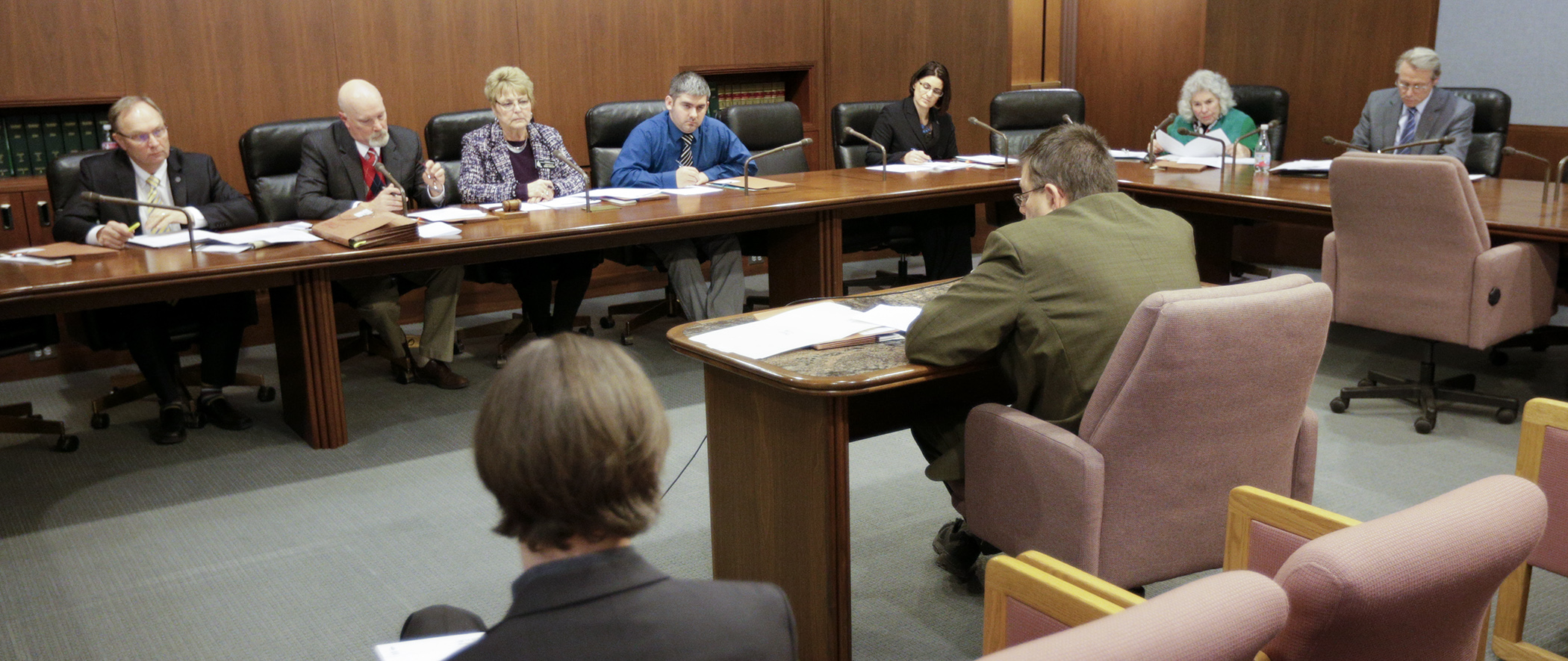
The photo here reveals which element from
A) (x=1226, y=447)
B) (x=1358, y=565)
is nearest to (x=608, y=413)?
(x=1358, y=565)

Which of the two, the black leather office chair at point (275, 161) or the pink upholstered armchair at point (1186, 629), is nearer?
the pink upholstered armchair at point (1186, 629)

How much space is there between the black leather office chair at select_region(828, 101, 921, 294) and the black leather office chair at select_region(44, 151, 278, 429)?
7.92 ft

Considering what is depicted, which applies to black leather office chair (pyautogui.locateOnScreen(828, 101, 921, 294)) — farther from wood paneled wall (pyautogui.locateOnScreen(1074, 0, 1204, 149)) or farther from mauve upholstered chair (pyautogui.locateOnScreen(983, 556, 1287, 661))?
mauve upholstered chair (pyautogui.locateOnScreen(983, 556, 1287, 661))

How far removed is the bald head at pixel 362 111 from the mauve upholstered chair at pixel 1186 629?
369cm

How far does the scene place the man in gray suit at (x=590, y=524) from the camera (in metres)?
0.99

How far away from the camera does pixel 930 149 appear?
5625mm

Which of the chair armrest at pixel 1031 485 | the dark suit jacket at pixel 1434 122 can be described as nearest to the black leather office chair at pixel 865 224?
the dark suit jacket at pixel 1434 122

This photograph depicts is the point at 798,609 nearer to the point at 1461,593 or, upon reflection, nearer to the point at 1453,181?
the point at 1461,593

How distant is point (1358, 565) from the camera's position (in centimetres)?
119

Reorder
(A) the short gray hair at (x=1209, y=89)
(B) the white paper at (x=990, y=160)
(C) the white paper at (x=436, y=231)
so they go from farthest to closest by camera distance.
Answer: (A) the short gray hair at (x=1209, y=89), (B) the white paper at (x=990, y=160), (C) the white paper at (x=436, y=231)

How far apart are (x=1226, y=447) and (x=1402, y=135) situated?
3886 millimetres

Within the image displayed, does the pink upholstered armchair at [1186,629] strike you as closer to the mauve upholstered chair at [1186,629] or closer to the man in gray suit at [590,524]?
the mauve upholstered chair at [1186,629]

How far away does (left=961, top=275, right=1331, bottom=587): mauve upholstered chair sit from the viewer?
1.87 meters

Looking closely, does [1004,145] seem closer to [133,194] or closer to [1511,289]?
[1511,289]
